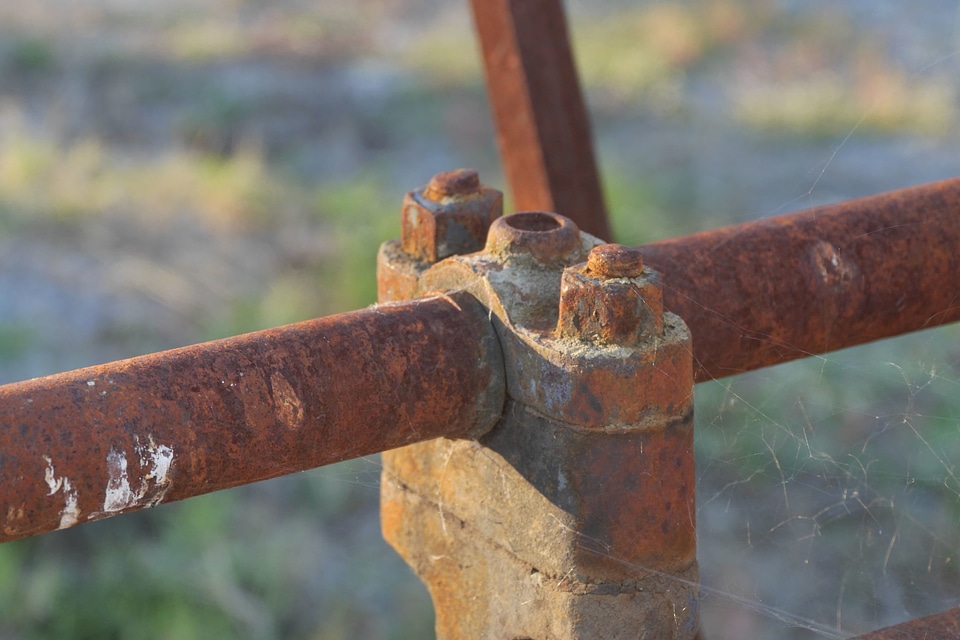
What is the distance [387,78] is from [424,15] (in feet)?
7.22

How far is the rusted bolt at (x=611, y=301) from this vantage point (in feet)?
3.69

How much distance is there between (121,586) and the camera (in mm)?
4148

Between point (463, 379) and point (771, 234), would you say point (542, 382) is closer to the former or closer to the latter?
point (463, 379)

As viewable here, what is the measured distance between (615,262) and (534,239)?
16 cm

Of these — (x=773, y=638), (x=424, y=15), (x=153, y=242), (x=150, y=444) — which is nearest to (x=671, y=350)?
(x=150, y=444)

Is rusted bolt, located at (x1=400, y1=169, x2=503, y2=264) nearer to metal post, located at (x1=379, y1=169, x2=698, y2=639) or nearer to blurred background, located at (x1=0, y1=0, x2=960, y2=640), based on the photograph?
metal post, located at (x1=379, y1=169, x2=698, y2=639)

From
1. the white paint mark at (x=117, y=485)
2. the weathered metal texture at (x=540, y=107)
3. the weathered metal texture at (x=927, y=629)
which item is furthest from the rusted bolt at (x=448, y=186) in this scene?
the weathered metal texture at (x=540, y=107)

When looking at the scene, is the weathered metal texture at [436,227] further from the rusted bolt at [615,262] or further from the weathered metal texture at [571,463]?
the rusted bolt at [615,262]

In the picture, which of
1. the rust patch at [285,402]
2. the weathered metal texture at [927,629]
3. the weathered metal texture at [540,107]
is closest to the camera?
the rust patch at [285,402]

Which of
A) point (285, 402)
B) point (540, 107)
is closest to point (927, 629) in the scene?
point (285, 402)

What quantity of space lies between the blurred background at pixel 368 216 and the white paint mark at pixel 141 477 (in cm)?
65

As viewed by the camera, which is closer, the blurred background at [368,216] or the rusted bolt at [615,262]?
the rusted bolt at [615,262]

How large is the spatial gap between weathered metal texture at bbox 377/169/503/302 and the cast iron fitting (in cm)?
14

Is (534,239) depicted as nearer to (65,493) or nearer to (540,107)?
(65,493)
